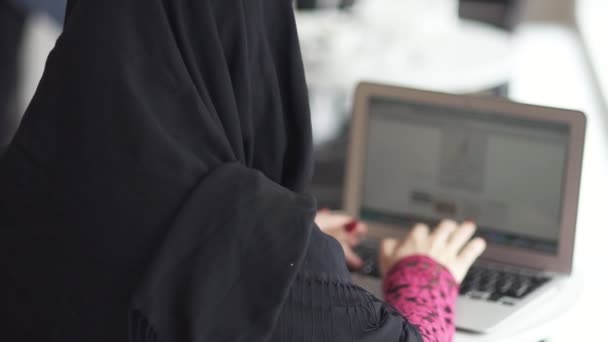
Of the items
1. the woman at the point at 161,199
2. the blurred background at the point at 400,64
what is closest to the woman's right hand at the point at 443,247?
the woman at the point at 161,199

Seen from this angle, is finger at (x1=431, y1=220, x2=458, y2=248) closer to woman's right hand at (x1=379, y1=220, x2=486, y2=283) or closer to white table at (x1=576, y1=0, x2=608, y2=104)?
woman's right hand at (x1=379, y1=220, x2=486, y2=283)

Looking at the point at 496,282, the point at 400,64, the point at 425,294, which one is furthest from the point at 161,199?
the point at 400,64

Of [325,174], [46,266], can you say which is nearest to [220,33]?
[46,266]

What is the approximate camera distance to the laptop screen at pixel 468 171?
59.6 inches

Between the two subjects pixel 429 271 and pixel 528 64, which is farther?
pixel 528 64

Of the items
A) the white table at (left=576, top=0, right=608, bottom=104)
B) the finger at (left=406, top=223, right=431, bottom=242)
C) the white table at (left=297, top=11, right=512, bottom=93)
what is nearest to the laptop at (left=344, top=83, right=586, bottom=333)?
the finger at (left=406, top=223, right=431, bottom=242)

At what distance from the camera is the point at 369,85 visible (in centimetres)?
160

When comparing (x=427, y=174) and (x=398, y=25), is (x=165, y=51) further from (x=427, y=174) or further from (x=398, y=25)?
(x=398, y=25)

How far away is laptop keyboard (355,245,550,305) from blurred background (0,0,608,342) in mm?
646

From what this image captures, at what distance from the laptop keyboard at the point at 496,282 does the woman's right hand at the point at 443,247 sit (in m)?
0.03

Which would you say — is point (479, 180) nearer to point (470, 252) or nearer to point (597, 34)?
point (470, 252)

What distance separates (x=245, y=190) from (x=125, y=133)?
144 millimetres

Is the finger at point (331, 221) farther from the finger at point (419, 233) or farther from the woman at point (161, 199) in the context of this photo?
the woman at point (161, 199)

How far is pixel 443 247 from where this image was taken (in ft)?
4.72
